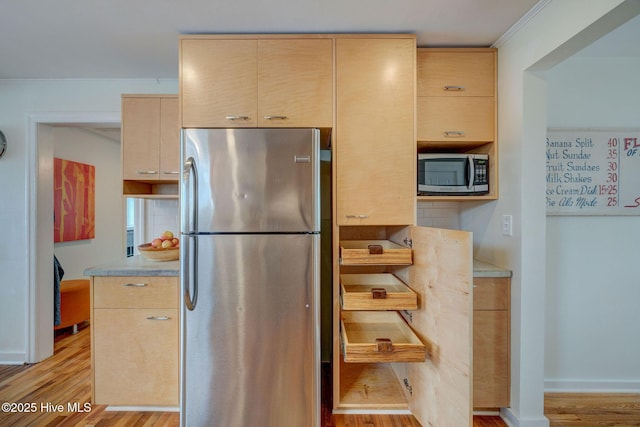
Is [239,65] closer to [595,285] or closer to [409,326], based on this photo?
[409,326]

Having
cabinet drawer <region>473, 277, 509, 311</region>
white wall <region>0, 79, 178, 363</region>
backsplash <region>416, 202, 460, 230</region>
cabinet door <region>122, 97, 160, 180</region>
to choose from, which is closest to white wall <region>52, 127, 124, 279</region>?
white wall <region>0, 79, 178, 363</region>

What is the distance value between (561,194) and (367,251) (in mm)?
1471

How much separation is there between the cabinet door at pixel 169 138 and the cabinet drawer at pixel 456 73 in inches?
65.9

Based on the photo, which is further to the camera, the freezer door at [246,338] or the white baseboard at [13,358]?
the white baseboard at [13,358]

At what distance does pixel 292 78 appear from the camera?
5.90 feet

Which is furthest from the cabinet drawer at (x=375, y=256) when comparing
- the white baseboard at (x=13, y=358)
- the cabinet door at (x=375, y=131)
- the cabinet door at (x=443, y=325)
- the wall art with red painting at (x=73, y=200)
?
the wall art with red painting at (x=73, y=200)

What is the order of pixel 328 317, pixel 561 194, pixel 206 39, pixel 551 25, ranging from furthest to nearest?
1. pixel 328 317
2. pixel 561 194
3. pixel 206 39
4. pixel 551 25

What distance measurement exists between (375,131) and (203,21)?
1165mm

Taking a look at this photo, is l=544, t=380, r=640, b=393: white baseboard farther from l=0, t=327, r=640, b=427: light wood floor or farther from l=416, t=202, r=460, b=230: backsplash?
l=416, t=202, r=460, b=230: backsplash

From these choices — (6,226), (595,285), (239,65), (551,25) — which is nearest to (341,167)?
(239,65)

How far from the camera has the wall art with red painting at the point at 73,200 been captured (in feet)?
10.9

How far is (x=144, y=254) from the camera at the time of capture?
2.15 m

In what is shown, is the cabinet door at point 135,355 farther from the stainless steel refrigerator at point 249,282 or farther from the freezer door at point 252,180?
the freezer door at point 252,180

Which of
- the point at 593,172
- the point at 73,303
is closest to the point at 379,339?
the point at 593,172
